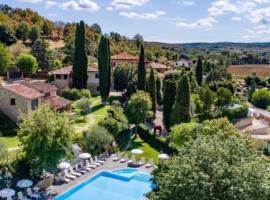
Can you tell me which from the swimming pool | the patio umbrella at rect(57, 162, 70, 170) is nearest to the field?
the swimming pool

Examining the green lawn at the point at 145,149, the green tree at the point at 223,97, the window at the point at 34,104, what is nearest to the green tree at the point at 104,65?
the green lawn at the point at 145,149

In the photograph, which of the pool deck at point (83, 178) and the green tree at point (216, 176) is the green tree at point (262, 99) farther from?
the green tree at point (216, 176)

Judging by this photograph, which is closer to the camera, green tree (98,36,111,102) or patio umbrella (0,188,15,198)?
patio umbrella (0,188,15,198)

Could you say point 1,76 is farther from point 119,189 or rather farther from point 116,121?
point 119,189

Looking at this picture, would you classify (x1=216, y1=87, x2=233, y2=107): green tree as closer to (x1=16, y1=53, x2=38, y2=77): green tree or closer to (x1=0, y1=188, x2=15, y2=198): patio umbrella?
(x1=16, y1=53, x2=38, y2=77): green tree

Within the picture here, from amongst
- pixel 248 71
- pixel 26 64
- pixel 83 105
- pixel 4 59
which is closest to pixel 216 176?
pixel 83 105

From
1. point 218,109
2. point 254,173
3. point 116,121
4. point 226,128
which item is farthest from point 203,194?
point 218,109
